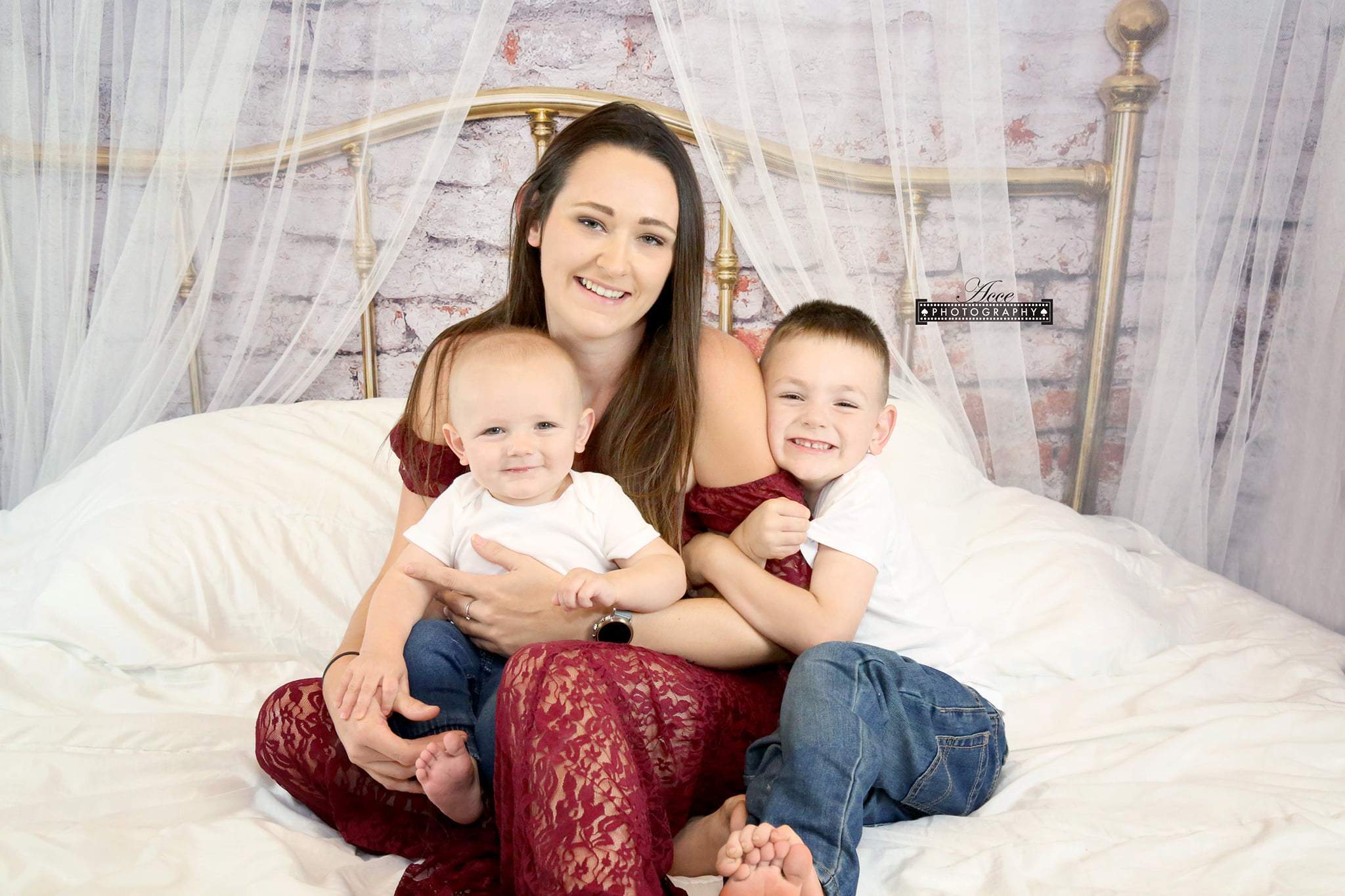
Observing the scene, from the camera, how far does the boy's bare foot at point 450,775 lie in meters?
1.15

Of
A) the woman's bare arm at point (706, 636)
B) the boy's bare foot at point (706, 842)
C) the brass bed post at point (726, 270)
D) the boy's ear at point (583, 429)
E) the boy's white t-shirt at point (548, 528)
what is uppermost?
the brass bed post at point (726, 270)

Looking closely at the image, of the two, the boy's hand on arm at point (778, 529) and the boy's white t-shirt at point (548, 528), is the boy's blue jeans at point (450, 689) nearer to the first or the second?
the boy's white t-shirt at point (548, 528)

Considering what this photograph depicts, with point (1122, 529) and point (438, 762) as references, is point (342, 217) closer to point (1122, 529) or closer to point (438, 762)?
point (438, 762)

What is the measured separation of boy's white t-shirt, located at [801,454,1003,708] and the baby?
23 cm

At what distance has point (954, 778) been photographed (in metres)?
1.29

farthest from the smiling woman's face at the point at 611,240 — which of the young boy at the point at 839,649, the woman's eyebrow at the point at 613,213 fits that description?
the young boy at the point at 839,649

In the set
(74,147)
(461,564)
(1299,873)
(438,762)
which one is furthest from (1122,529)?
(74,147)

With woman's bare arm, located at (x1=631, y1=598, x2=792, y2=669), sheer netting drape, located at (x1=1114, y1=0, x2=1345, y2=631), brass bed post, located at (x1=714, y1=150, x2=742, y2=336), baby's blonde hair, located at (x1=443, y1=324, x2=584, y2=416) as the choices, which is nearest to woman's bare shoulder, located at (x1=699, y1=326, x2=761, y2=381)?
baby's blonde hair, located at (x1=443, y1=324, x2=584, y2=416)

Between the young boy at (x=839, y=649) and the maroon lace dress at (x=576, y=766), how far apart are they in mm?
60

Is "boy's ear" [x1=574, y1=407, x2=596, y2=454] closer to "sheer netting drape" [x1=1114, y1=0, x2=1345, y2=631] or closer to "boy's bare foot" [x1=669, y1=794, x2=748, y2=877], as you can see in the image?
"boy's bare foot" [x1=669, y1=794, x2=748, y2=877]

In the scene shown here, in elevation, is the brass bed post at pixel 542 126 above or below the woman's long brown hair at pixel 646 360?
above

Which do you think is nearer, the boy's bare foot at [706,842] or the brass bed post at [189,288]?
the boy's bare foot at [706,842]

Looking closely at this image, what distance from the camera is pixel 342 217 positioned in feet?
7.42

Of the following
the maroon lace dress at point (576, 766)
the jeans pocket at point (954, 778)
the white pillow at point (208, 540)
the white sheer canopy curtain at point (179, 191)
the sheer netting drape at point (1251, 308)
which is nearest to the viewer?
the maroon lace dress at point (576, 766)
